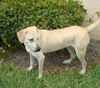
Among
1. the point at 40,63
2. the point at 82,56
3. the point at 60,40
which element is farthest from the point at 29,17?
the point at 82,56

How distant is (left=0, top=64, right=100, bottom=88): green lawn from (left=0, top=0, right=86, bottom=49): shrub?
0.73 metres

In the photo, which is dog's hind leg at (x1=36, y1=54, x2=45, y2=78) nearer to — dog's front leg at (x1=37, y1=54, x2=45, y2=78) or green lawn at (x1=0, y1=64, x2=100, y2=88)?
dog's front leg at (x1=37, y1=54, x2=45, y2=78)

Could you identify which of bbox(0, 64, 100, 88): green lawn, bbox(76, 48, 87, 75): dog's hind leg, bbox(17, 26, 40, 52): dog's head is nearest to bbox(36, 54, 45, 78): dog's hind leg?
bbox(0, 64, 100, 88): green lawn

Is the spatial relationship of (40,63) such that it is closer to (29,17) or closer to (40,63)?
(40,63)

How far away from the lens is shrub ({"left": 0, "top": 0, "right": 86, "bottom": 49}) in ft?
20.1

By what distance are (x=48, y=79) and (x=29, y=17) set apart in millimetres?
1404

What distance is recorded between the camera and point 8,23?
240 inches

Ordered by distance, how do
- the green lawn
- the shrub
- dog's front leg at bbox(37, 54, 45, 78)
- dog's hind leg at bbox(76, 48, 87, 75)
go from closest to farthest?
1. the green lawn
2. dog's front leg at bbox(37, 54, 45, 78)
3. dog's hind leg at bbox(76, 48, 87, 75)
4. the shrub

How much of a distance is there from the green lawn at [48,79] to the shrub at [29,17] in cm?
73

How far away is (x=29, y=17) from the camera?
20.1ft

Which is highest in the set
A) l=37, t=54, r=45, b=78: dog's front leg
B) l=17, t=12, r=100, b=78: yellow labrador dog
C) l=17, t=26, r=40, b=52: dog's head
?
l=17, t=26, r=40, b=52: dog's head

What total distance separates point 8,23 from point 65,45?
1316mm

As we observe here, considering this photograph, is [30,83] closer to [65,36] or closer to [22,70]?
[22,70]

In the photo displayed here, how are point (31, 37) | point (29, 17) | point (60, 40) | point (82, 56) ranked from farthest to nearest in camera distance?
point (29, 17)
point (82, 56)
point (60, 40)
point (31, 37)
